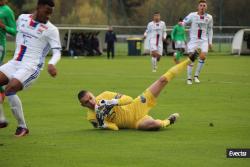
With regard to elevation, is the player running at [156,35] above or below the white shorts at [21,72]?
below

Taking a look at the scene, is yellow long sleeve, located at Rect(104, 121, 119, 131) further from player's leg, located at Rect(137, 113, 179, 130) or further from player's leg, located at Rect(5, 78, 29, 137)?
player's leg, located at Rect(5, 78, 29, 137)

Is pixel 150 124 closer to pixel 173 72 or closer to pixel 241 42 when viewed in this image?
pixel 173 72

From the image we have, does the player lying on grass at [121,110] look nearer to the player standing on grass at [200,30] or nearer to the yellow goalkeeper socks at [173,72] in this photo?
the yellow goalkeeper socks at [173,72]

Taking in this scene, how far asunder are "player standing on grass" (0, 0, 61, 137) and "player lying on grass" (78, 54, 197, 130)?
0.95 metres

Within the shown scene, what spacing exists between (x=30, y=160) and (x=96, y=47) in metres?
44.4

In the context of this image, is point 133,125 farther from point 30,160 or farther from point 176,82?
point 176,82

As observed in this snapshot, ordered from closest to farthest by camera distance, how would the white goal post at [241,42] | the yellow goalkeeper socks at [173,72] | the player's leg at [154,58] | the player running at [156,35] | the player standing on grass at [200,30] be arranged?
the yellow goalkeeper socks at [173,72]
the player standing on grass at [200,30]
the player's leg at [154,58]
the player running at [156,35]
the white goal post at [241,42]

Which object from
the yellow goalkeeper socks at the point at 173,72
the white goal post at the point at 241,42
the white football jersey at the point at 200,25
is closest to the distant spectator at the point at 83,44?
the white goal post at the point at 241,42

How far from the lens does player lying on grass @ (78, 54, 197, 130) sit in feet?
42.2

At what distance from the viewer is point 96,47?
54.6 meters

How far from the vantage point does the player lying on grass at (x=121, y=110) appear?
506 inches

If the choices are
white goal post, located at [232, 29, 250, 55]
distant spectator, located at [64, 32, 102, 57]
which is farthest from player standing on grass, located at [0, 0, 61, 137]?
white goal post, located at [232, 29, 250, 55]

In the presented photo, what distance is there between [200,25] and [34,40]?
45.8 feet

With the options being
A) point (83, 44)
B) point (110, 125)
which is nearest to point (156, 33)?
point (83, 44)
